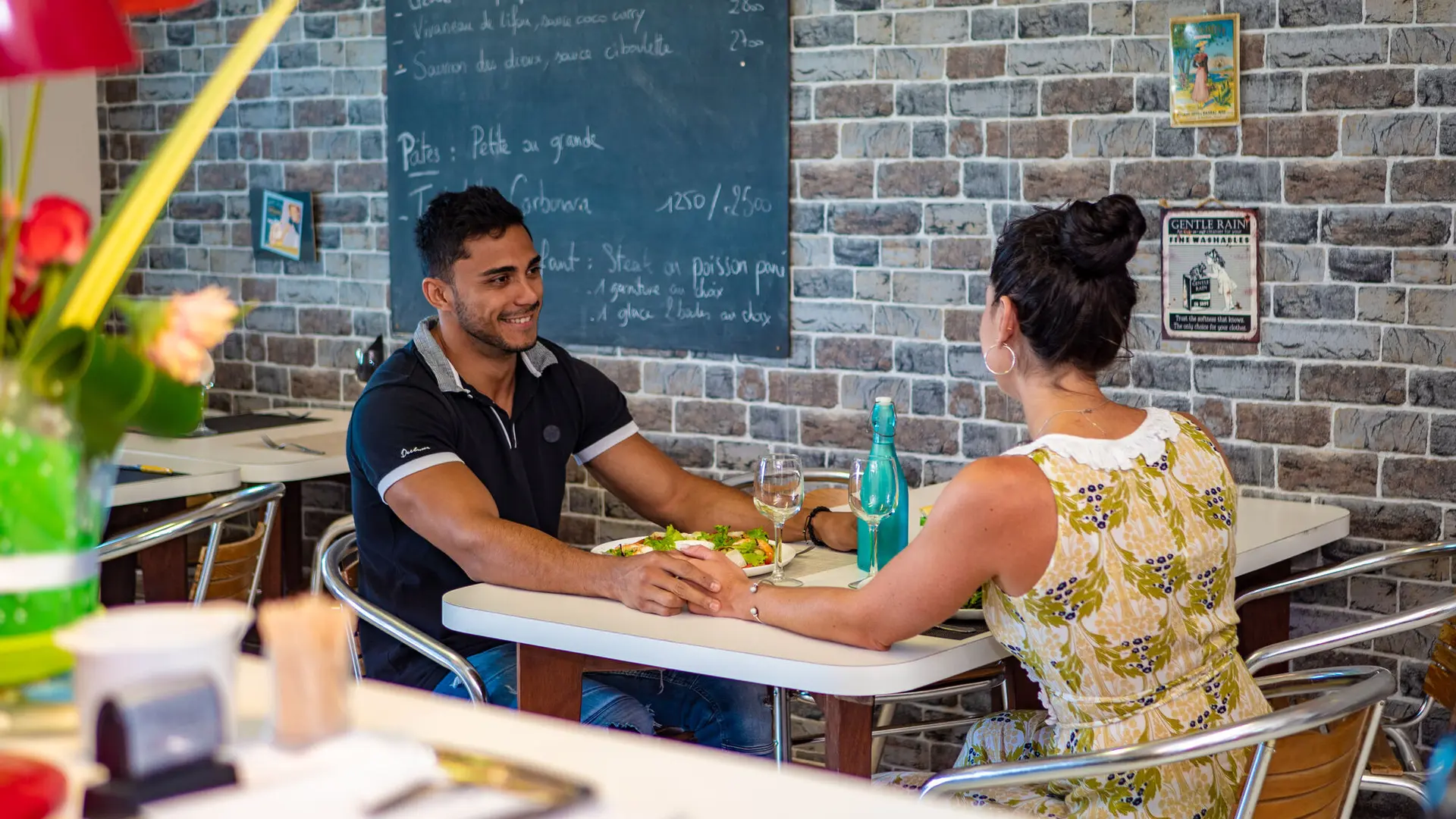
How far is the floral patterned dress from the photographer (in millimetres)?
1909

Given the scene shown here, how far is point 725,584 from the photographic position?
218cm

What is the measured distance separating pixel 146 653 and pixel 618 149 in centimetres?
313

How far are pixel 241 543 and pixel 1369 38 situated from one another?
104 inches

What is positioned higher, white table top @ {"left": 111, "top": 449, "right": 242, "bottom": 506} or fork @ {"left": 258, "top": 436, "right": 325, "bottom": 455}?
fork @ {"left": 258, "top": 436, "right": 325, "bottom": 455}

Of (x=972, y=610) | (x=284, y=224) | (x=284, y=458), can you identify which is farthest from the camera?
(x=284, y=224)

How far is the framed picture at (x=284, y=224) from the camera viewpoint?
466 cm

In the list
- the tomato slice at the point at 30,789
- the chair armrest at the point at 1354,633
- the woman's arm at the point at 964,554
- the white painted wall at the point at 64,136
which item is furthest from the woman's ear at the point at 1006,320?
the white painted wall at the point at 64,136

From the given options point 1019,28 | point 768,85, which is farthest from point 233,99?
point 1019,28

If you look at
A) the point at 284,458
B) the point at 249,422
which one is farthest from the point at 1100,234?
the point at 249,422

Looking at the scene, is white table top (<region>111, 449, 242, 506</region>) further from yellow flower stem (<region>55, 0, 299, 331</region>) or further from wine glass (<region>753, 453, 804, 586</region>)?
yellow flower stem (<region>55, 0, 299, 331</region>)

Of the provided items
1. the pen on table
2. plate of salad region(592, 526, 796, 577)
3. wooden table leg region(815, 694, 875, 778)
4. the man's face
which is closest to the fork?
the pen on table

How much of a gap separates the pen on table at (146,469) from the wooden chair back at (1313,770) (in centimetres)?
256

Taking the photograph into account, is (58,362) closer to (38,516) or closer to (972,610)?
(38,516)

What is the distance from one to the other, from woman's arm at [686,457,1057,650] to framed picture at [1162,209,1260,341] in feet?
4.88
